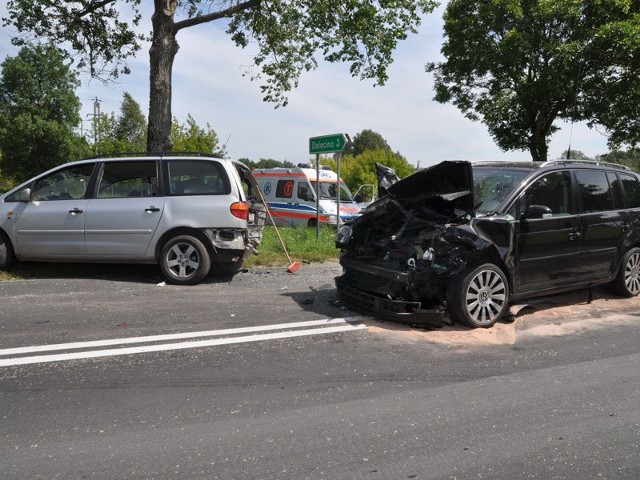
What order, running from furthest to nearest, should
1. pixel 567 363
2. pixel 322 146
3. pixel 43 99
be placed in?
pixel 43 99, pixel 322 146, pixel 567 363

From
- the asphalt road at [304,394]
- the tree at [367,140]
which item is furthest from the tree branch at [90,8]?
the tree at [367,140]

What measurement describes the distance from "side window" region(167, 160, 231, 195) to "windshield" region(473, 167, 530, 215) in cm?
354

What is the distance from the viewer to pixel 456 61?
22062 mm

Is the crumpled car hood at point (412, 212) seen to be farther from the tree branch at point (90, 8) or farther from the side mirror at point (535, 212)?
the tree branch at point (90, 8)

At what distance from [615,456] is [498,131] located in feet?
71.1

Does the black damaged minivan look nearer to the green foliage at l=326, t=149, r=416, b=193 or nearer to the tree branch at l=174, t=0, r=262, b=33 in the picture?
the tree branch at l=174, t=0, r=262, b=33

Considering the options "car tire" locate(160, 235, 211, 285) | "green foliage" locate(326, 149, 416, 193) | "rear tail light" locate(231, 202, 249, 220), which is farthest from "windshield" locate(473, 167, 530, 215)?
"green foliage" locate(326, 149, 416, 193)

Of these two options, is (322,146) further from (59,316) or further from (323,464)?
(323,464)

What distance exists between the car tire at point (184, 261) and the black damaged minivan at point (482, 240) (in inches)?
89.7

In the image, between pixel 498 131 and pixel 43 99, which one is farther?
pixel 43 99


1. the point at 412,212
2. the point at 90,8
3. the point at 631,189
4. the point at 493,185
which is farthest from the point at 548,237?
the point at 90,8

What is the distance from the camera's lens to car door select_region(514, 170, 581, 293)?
5969 millimetres

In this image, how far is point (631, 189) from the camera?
7.46 m

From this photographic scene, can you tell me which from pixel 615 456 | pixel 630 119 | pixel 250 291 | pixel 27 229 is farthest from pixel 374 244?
pixel 630 119
